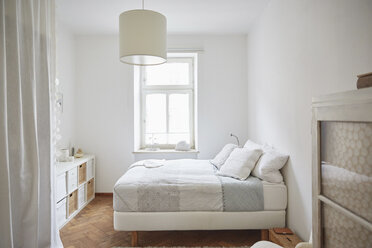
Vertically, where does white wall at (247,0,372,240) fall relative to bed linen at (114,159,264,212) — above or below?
above

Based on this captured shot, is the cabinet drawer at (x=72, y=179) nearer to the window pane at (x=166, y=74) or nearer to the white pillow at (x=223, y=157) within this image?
the white pillow at (x=223, y=157)

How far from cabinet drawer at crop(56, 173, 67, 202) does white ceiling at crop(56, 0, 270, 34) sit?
7.09ft

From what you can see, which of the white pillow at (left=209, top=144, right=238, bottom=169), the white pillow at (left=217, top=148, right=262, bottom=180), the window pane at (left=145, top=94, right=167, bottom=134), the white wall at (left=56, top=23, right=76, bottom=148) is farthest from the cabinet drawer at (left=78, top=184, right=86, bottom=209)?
the white pillow at (left=217, top=148, right=262, bottom=180)

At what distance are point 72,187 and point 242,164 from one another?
2.23m

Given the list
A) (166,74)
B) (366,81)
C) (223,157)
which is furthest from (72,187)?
(366,81)

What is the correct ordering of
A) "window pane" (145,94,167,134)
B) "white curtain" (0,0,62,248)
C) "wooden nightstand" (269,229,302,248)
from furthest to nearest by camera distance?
1. "window pane" (145,94,167,134)
2. "wooden nightstand" (269,229,302,248)
3. "white curtain" (0,0,62,248)

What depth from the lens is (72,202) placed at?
10.4ft

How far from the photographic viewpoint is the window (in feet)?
14.5

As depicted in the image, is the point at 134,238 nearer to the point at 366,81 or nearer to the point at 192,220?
the point at 192,220

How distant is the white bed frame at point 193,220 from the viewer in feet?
7.64

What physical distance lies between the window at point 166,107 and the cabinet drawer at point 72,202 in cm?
153

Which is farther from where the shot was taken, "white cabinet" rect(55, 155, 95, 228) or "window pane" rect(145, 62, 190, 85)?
"window pane" rect(145, 62, 190, 85)

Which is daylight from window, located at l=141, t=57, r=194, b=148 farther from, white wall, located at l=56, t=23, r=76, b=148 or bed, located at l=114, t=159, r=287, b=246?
bed, located at l=114, t=159, r=287, b=246

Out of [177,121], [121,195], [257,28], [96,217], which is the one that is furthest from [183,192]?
[257,28]
